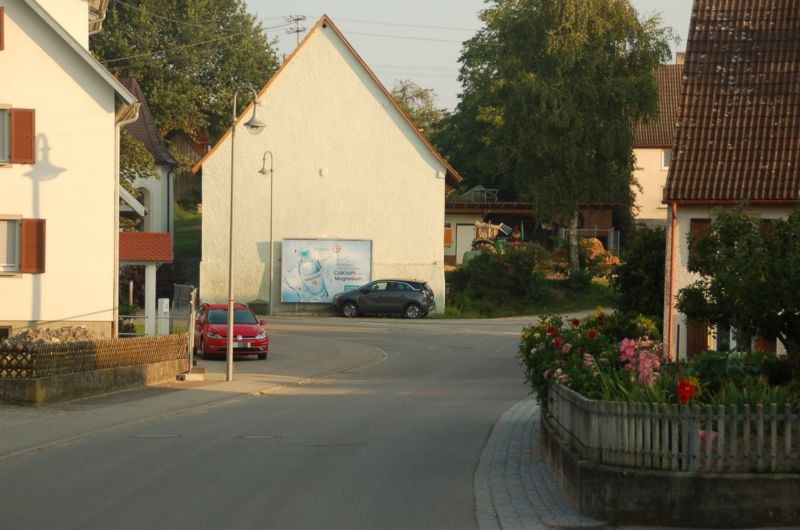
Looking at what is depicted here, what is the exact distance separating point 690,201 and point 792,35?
16.2ft

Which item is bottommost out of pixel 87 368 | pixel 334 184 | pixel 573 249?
pixel 87 368

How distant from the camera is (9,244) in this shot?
2858 centimetres

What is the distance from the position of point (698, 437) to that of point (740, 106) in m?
15.6

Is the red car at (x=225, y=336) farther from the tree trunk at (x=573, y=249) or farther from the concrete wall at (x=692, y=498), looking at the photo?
the tree trunk at (x=573, y=249)

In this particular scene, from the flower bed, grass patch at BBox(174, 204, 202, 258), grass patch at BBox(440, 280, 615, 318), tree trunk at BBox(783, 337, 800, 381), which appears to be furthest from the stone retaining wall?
grass patch at BBox(174, 204, 202, 258)

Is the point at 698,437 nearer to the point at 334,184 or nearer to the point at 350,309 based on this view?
the point at 350,309

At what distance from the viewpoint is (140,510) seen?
421 inches

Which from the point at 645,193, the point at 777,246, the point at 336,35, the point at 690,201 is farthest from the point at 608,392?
the point at 645,193

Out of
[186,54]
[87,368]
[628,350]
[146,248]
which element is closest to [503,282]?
[146,248]

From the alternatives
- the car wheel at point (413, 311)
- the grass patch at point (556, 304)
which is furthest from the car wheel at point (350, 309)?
the grass patch at point (556, 304)

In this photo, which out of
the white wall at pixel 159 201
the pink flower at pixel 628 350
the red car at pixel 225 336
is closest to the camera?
the pink flower at pixel 628 350

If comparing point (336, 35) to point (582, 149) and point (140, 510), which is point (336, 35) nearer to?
point (582, 149)

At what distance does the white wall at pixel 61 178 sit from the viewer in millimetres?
28125

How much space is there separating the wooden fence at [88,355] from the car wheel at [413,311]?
21.3m
